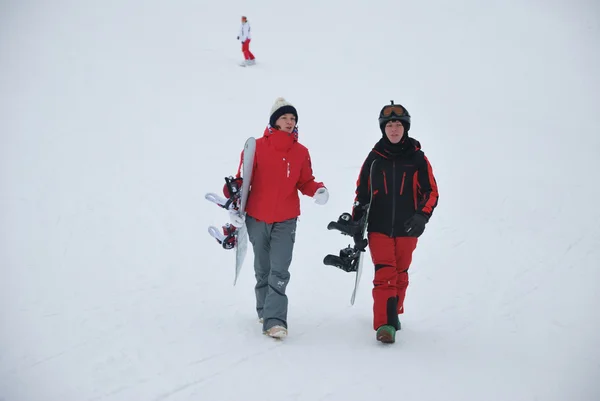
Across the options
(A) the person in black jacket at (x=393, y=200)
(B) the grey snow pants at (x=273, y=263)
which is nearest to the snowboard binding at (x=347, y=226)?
(A) the person in black jacket at (x=393, y=200)

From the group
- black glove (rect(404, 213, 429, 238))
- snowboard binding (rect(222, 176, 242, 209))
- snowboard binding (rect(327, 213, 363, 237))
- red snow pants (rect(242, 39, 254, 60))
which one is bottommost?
snowboard binding (rect(327, 213, 363, 237))

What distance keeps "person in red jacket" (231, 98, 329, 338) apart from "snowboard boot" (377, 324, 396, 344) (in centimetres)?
82

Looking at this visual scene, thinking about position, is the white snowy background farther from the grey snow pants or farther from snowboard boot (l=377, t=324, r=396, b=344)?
the grey snow pants

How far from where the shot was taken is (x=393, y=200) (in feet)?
15.3

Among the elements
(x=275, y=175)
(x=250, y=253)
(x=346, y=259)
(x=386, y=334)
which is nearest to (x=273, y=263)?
(x=346, y=259)

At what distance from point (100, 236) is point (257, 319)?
105 inches

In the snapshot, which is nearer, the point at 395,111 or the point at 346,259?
the point at 395,111

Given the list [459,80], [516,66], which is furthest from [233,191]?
[516,66]

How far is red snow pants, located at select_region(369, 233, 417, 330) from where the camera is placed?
4.57 metres

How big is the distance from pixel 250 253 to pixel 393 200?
3.10 meters

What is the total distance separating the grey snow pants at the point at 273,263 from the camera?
461 cm

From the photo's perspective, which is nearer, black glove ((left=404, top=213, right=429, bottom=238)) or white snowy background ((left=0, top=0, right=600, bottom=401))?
white snowy background ((left=0, top=0, right=600, bottom=401))

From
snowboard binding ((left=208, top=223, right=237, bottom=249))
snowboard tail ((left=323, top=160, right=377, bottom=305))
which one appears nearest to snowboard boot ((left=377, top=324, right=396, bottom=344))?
snowboard tail ((left=323, top=160, right=377, bottom=305))

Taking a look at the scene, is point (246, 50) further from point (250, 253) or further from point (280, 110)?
point (280, 110)
